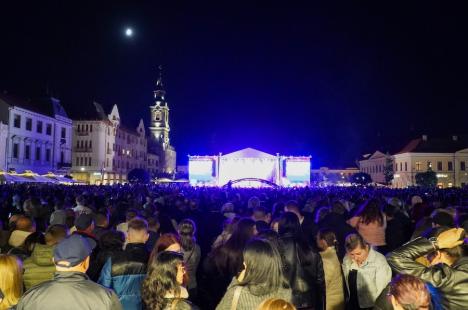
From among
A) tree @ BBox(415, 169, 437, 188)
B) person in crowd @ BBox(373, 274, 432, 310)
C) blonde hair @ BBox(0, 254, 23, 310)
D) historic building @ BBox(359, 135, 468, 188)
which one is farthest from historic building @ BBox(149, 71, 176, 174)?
person in crowd @ BBox(373, 274, 432, 310)

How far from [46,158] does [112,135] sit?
19.9m

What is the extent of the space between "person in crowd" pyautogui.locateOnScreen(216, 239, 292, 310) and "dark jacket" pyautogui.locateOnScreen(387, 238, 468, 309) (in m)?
1.06

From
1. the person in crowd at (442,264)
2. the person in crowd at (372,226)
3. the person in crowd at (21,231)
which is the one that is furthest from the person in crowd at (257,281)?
the person in crowd at (372,226)

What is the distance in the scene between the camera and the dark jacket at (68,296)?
3.44 metres

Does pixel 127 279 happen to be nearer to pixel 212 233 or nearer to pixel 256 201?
pixel 212 233

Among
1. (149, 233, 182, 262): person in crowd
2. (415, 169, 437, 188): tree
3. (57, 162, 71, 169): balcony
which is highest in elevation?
(57, 162, 71, 169): balcony

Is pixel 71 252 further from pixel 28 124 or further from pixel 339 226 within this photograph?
pixel 28 124

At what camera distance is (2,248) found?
6523 millimetres

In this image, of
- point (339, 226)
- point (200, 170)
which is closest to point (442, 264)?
point (339, 226)

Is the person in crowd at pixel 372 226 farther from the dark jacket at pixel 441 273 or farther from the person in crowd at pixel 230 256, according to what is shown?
the dark jacket at pixel 441 273

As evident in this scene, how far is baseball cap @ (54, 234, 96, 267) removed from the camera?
3.62m

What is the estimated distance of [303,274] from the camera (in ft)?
17.3

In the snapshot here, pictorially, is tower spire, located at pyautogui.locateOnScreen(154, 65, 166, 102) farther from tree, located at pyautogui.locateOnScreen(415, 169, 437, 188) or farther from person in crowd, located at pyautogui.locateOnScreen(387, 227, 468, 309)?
person in crowd, located at pyautogui.locateOnScreen(387, 227, 468, 309)

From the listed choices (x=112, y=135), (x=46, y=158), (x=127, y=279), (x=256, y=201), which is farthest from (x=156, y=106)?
(x=127, y=279)
